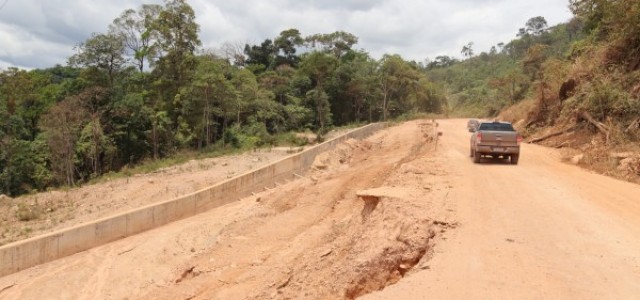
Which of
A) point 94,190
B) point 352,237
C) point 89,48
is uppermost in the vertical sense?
point 89,48

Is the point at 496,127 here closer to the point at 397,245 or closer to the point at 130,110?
the point at 397,245

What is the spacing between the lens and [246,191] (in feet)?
59.4

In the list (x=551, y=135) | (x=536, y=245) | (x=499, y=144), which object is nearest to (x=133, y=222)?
(x=536, y=245)

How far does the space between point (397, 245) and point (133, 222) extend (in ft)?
30.1

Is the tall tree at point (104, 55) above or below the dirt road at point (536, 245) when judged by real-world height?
above

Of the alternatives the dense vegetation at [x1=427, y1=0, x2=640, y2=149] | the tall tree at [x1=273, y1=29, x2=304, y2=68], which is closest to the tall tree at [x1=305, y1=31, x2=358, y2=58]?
the tall tree at [x1=273, y1=29, x2=304, y2=68]

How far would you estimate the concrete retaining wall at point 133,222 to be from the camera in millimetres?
11641

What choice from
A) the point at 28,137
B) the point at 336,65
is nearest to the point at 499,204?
the point at 28,137

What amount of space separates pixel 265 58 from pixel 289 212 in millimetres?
59875

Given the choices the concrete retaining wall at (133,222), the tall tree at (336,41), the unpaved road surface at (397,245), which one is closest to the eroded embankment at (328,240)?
the unpaved road surface at (397,245)

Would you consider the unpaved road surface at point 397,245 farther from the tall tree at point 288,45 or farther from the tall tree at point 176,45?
the tall tree at point 288,45

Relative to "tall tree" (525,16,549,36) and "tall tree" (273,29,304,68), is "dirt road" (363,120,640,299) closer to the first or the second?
"tall tree" (273,29,304,68)

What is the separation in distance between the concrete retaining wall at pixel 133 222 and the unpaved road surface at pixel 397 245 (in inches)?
14.4

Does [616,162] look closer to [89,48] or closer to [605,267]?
[605,267]
